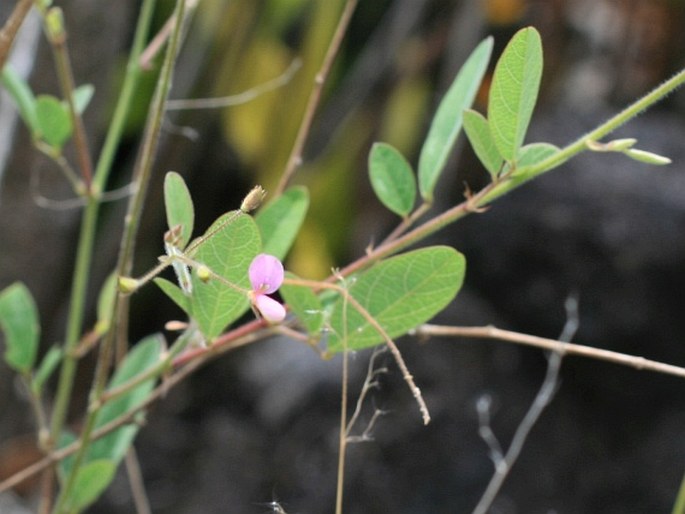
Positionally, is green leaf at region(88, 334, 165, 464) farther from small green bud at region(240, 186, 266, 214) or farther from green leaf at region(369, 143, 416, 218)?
small green bud at region(240, 186, 266, 214)

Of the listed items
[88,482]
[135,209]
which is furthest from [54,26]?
[88,482]

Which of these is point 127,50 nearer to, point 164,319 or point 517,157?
point 164,319

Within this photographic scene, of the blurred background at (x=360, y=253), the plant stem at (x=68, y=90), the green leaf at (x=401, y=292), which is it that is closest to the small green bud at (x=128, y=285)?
the green leaf at (x=401, y=292)

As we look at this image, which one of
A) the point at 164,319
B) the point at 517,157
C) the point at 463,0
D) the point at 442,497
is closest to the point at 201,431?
the point at 164,319

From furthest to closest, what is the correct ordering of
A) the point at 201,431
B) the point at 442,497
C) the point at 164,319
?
the point at 164,319 → the point at 201,431 → the point at 442,497

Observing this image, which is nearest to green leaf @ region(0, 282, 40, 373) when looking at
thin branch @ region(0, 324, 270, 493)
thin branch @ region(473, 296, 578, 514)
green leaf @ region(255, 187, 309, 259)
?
thin branch @ region(0, 324, 270, 493)

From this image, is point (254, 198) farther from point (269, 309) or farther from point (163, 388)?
point (163, 388)

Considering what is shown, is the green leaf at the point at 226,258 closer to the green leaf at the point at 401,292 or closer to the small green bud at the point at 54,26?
the green leaf at the point at 401,292
